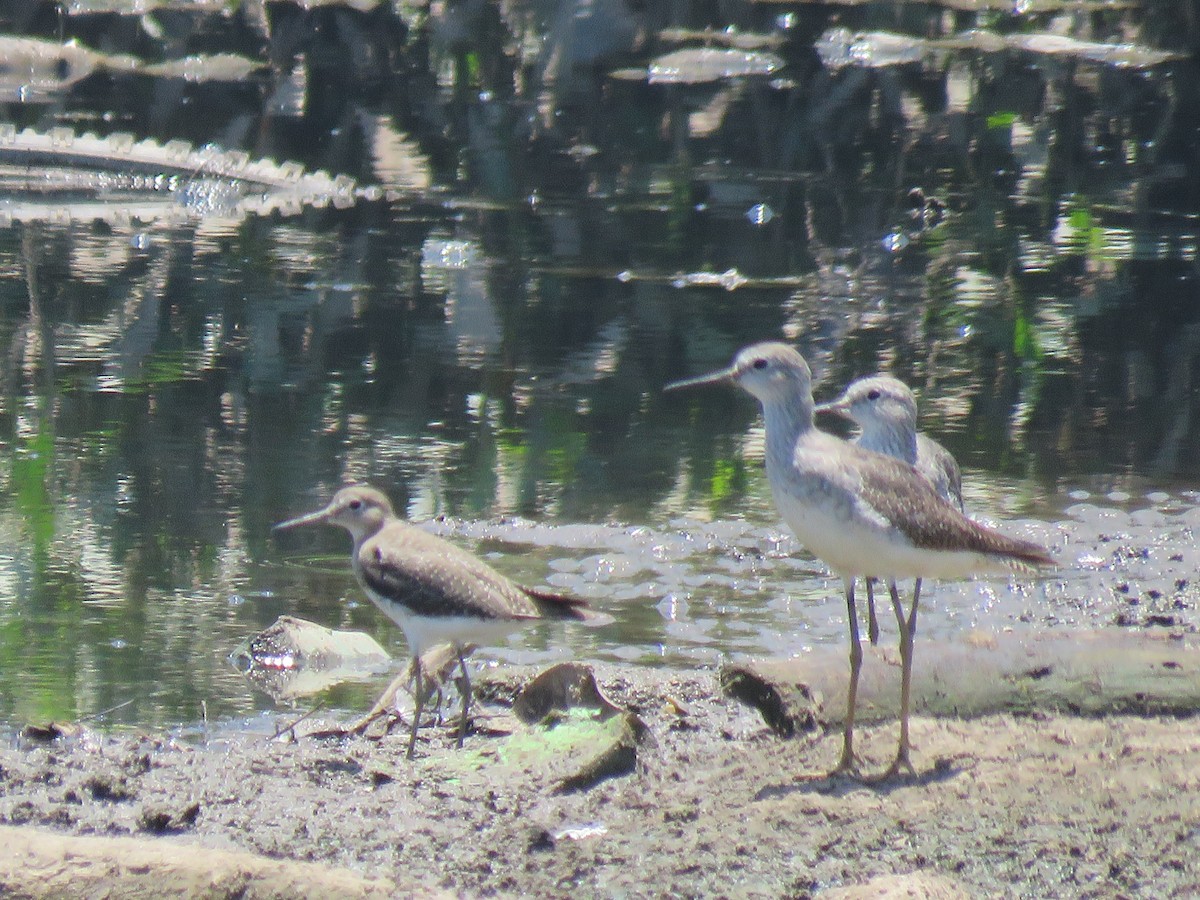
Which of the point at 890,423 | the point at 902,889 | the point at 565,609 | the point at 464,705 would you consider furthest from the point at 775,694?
the point at 902,889

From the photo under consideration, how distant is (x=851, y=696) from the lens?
512 centimetres

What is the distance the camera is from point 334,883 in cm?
408

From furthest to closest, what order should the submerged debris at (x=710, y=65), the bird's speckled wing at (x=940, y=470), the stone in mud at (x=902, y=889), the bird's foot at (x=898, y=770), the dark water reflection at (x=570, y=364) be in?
the submerged debris at (x=710, y=65)
the dark water reflection at (x=570, y=364)
the bird's speckled wing at (x=940, y=470)
the bird's foot at (x=898, y=770)
the stone in mud at (x=902, y=889)

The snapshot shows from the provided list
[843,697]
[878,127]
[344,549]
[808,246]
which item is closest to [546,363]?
[344,549]

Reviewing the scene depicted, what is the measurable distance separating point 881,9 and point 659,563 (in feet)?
73.9

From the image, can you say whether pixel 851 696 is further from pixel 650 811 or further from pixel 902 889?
pixel 902 889

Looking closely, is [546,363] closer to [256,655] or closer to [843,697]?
[256,655]

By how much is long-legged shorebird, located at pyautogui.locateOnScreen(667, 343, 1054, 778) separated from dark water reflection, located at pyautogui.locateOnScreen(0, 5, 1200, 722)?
1282 millimetres

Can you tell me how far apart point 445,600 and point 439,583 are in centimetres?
6

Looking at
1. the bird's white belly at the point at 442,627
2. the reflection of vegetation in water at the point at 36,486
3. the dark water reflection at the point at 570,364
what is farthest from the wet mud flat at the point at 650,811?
the reflection of vegetation in water at the point at 36,486

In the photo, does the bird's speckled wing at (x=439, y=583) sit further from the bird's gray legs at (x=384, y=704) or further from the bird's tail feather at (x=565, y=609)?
the bird's gray legs at (x=384, y=704)

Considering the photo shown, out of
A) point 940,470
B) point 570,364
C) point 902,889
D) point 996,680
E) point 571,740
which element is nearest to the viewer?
point 902,889

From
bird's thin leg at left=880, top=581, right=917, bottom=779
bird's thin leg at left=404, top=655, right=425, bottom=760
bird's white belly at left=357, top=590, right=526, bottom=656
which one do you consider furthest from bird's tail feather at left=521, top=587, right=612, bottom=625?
bird's thin leg at left=880, top=581, right=917, bottom=779

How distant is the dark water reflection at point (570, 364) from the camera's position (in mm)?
6820
